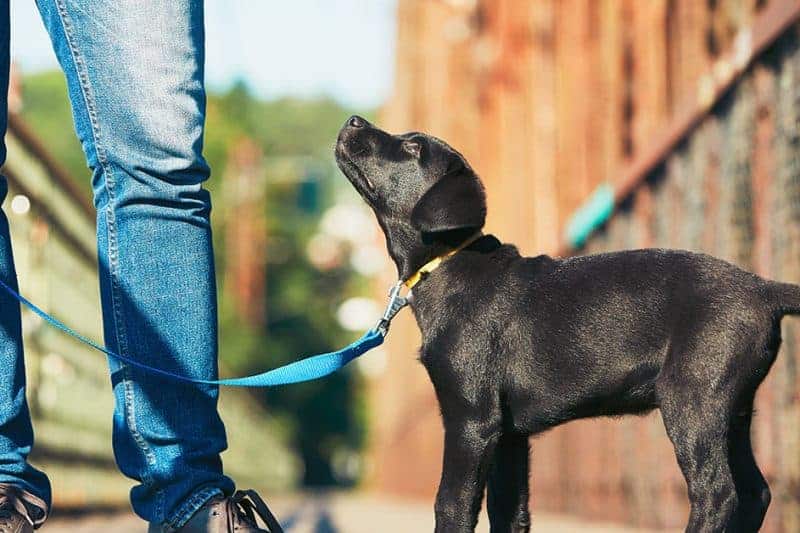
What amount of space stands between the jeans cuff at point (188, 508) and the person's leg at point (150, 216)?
0.03 m

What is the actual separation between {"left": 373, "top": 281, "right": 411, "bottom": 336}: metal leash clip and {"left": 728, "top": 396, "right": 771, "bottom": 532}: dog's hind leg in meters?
0.77

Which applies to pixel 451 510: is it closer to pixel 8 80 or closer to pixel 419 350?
pixel 419 350

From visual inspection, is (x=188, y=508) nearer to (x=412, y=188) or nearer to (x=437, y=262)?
(x=437, y=262)

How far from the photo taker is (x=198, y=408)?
3.27 meters

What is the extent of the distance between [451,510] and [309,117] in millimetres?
83409

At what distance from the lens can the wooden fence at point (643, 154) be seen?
17.7 feet

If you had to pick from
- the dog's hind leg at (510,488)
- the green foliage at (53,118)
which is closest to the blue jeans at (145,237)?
the dog's hind leg at (510,488)

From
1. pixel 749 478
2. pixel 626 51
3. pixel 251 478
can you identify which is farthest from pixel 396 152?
pixel 251 478

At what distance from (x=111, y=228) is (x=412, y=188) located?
744 millimetres

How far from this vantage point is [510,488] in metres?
3.39

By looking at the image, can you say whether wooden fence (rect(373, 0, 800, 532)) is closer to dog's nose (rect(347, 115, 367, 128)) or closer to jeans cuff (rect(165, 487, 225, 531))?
dog's nose (rect(347, 115, 367, 128))

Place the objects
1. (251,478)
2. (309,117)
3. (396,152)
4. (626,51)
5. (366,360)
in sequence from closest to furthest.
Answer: (396,152) < (626,51) < (251,478) < (366,360) < (309,117)

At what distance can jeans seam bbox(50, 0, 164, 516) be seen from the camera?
10.7 feet

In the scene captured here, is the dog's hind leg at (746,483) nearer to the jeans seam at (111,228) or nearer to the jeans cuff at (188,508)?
the jeans cuff at (188,508)
